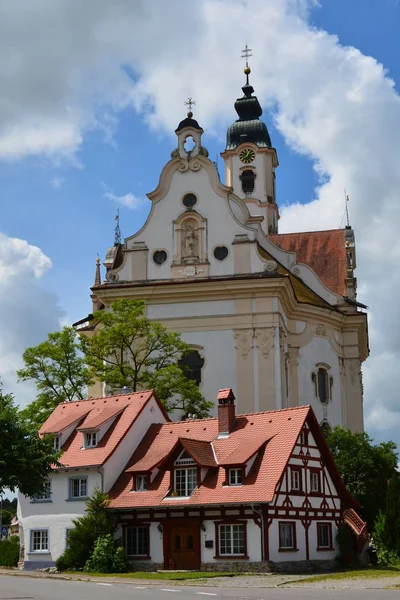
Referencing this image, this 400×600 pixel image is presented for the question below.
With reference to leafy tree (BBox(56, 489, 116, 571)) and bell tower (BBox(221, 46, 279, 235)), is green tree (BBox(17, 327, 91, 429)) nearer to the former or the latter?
leafy tree (BBox(56, 489, 116, 571))

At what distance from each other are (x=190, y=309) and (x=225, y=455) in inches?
745

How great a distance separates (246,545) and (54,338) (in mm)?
20510

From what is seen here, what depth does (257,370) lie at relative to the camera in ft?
180

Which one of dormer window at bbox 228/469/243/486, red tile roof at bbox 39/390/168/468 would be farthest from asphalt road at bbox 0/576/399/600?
red tile roof at bbox 39/390/168/468

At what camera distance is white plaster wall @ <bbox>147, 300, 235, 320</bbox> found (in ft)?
184

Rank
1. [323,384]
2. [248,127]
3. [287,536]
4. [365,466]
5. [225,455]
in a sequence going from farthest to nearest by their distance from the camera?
[248,127], [323,384], [365,466], [225,455], [287,536]

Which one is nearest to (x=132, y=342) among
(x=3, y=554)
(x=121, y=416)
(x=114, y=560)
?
(x=121, y=416)

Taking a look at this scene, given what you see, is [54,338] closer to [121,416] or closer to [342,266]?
[121,416]

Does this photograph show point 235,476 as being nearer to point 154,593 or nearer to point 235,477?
point 235,477

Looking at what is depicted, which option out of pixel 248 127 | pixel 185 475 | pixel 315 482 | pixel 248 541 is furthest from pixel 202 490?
pixel 248 127

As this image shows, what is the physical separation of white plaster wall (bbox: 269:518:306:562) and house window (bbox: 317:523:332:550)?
4.47ft

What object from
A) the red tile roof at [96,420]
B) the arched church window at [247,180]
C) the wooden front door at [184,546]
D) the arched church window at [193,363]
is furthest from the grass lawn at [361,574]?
the arched church window at [247,180]

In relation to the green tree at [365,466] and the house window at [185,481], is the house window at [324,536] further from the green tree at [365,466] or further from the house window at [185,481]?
the green tree at [365,466]

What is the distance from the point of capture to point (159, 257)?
57.5 metres
